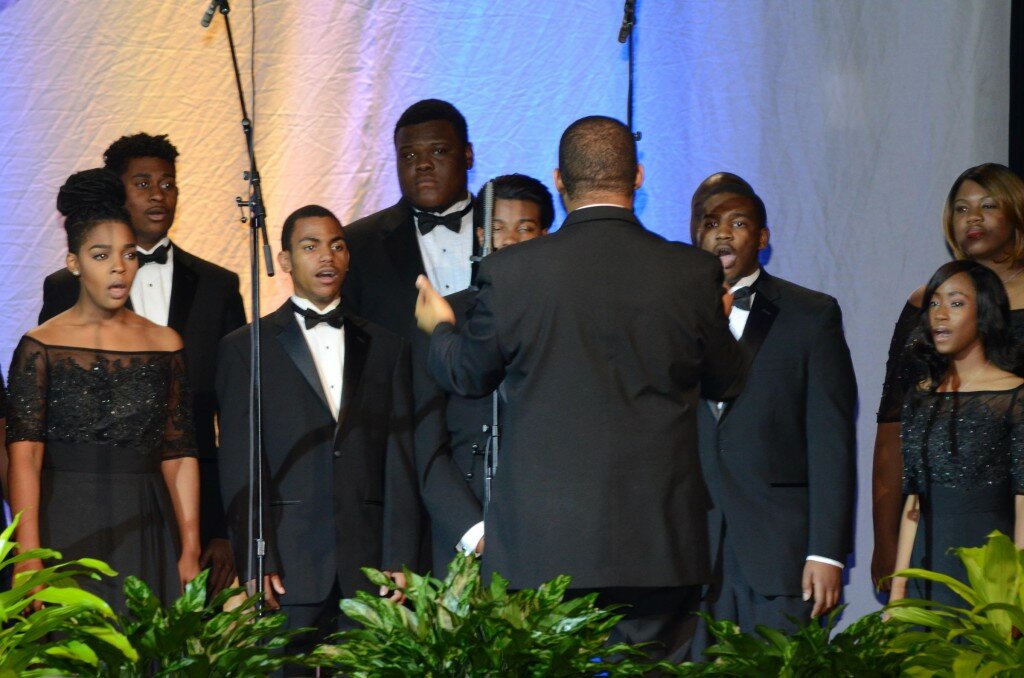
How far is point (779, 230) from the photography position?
5.54 metres

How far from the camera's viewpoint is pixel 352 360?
4785 mm

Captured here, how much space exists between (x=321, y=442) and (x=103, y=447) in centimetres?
66

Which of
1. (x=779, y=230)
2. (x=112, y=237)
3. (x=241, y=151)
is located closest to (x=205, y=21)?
(x=112, y=237)

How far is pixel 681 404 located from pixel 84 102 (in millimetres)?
2746

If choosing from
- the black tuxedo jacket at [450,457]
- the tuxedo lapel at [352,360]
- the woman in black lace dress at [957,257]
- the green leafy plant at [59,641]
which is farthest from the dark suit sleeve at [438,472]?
the green leafy plant at [59,641]

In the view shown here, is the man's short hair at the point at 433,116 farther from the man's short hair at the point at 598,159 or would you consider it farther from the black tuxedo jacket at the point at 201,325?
the man's short hair at the point at 598,159

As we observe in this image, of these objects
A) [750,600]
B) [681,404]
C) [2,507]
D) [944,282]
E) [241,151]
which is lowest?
[750,600]

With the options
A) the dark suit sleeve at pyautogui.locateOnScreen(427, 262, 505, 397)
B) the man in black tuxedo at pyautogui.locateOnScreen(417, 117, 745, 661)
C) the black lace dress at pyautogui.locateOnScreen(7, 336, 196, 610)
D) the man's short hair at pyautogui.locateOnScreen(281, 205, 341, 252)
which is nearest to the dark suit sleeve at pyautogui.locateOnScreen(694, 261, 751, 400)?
the man in black tuxedo at pyautogui.locateOnScreen(417, 117, 745, 661)

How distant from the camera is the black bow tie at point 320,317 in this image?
4.79 metres

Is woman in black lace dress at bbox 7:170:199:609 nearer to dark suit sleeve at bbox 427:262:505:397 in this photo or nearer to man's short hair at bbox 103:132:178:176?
man's short hair at bbox 103:132:178:176

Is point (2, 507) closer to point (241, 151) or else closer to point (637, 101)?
point (241, 151)

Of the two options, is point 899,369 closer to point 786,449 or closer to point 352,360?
point 786,449

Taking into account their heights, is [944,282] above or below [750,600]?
above

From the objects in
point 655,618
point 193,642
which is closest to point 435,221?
point 655,618
